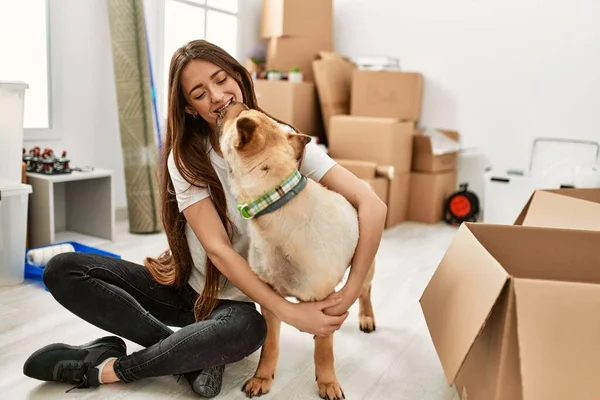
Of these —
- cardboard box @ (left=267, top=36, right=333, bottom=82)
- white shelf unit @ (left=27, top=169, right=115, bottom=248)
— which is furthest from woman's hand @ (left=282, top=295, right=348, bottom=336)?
cardboard box @ (left=267, top=36, right=333, bottom=82)

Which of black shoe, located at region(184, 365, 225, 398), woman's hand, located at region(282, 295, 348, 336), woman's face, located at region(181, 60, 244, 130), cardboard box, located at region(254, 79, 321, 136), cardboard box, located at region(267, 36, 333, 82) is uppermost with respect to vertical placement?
cardboard box, located at region(267, 36, 333, 82)

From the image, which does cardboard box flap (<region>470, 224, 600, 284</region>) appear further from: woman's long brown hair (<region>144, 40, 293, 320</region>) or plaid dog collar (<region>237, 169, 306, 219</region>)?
woman's long brown hair (<region>144, 40, 293, 320</region>)

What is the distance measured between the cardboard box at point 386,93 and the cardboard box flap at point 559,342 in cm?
285

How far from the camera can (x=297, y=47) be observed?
3.92 m

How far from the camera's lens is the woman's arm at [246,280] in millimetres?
1244

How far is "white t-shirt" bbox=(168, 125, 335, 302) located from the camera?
1.34 meters

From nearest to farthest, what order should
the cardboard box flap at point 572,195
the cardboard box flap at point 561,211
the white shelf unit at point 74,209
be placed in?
1. the cardboard box flap at point 561,211
2. the cardboard box flap at point 572,195
3. the white shelf unit at point 74,209

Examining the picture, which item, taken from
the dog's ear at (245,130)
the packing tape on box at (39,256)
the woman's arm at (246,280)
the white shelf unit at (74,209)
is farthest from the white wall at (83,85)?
the dog's ear at (245,130)

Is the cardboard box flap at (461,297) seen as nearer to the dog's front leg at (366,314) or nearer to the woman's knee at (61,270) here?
the dog's front leg at (366,314)

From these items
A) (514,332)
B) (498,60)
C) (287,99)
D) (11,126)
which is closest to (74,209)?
(11,126)

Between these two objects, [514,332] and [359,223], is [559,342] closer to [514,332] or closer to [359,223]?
[514,332]

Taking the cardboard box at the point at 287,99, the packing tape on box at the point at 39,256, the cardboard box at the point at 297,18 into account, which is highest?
the cardboard box at the point at 297,18

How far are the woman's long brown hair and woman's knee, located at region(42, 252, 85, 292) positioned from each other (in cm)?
22

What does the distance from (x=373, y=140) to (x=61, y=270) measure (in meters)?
2.40
